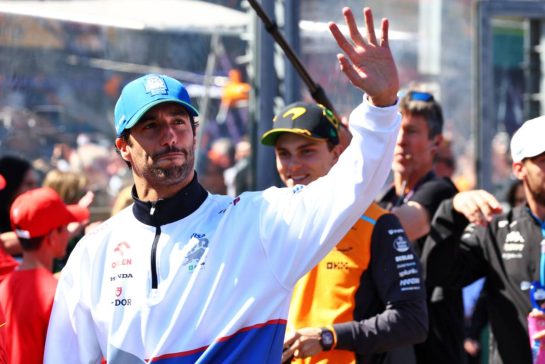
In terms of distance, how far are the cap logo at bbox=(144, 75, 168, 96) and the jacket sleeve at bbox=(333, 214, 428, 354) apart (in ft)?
4.06

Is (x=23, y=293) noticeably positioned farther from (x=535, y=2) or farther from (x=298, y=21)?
(x=535, y=2)

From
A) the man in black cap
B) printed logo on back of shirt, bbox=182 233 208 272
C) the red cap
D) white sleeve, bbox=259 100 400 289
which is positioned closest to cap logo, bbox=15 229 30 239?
the red cap

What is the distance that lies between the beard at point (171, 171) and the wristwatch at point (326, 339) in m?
0.96

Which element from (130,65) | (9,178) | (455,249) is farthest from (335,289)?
(130,65)

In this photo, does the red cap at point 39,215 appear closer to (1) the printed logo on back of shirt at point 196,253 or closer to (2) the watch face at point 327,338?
(2) the watch face at point 327,338

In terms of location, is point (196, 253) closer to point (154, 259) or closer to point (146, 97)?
point (154, 259)

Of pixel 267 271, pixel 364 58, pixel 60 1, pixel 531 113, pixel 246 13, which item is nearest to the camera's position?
pixel 364 58

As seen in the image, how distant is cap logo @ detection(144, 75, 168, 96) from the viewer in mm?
3139

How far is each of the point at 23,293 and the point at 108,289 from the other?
1.29m

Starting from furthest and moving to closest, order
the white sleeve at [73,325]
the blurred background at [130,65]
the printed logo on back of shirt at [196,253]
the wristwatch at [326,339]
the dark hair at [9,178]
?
the dark hair at [9,178]
the blurred background at [130,65]
the wristwatch at [326,339]
the white sleeve at [73,325]
the printed logo on back of shirt at [196,253]

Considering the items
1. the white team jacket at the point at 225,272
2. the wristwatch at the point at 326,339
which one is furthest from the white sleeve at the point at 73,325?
the wristwatch at the point at 326,339

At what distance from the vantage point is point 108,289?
3.16 meters

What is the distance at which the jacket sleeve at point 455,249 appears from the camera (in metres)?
4.59

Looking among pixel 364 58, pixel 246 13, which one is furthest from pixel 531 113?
pixel 364 58
